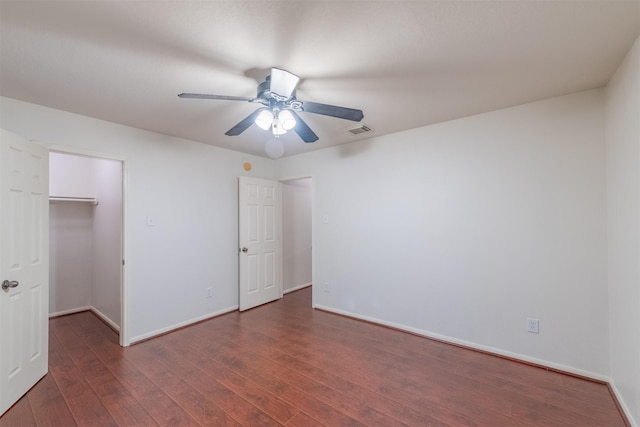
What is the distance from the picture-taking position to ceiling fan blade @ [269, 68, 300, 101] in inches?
69.1

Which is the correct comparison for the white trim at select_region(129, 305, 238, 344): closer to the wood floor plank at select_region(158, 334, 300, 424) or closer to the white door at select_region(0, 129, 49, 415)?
the wood floor plank at select_region(158, 334, 300, 424)

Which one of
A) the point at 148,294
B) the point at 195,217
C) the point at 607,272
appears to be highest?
the point at 195,217

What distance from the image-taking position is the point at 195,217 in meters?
3.55

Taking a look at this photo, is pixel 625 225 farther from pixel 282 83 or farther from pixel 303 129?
pixel 282 83

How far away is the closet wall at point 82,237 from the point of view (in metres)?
3.64

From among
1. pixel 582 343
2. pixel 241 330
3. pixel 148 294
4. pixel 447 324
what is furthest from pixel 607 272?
pixel 148 294

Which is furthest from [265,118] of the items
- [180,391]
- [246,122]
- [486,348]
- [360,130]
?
[486,348]

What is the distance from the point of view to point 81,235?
4.06 meters

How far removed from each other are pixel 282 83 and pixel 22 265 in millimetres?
2442

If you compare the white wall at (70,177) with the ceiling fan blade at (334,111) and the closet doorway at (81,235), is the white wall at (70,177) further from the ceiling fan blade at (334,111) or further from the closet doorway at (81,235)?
the ceiling fan blade at (334,111)

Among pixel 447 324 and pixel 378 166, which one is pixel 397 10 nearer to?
pixel 378 166

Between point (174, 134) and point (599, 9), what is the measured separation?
3.70 m

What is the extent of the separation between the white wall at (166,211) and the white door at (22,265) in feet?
1.29

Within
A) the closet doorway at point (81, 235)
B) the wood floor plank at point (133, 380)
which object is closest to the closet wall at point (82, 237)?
the closet doorway at point (81, 235)
